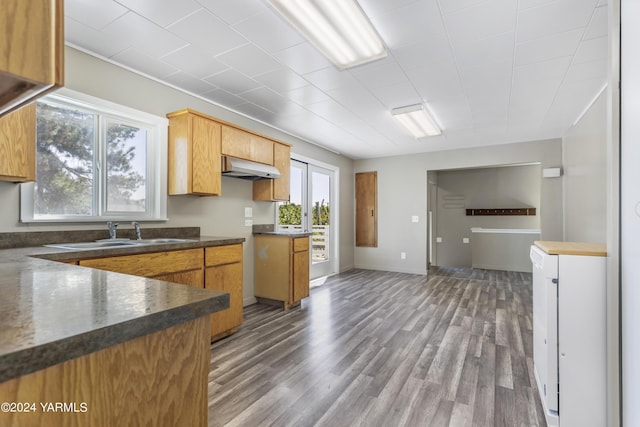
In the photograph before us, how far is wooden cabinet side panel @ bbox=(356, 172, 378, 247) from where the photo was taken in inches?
253

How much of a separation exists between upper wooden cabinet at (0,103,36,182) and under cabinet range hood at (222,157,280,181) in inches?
59.6

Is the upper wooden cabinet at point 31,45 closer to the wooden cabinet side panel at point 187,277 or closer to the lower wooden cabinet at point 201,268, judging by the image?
the lower wooden cabinet at point 201,268

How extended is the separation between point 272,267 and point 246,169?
1.28 m

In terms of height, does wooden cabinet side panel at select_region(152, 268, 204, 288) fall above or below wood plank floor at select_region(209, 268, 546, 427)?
above

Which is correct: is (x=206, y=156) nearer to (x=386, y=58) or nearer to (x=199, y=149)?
(x=199, y=149)

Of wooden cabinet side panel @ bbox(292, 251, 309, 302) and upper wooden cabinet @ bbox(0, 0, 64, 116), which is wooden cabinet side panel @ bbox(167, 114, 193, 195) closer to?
wooden cabinet side panel @ bbox(292, 251, 309, 302)

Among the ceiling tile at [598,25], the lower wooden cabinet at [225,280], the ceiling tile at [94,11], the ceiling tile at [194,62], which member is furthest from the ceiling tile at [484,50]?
the lower wooden cabinet at [225,280]

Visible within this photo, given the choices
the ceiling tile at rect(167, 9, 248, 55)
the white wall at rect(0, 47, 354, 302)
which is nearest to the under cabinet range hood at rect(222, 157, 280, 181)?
the white wall at rect(0, 47, 354, 302)

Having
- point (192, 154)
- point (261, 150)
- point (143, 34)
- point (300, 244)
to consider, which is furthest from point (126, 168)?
point (300, 244)

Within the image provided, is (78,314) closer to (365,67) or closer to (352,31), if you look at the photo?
(352,31)

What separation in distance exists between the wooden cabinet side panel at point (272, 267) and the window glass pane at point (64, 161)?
1.88 metres

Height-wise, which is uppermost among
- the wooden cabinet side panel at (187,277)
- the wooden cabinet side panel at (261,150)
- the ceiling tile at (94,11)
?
the ceiling tile at (94,11)

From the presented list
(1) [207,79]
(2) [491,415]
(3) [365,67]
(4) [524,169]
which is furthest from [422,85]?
(4) [524,169]

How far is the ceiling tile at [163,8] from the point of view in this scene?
1862 mm
